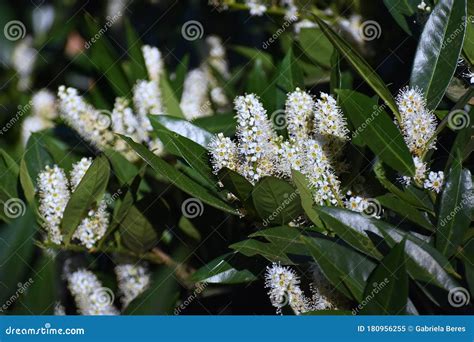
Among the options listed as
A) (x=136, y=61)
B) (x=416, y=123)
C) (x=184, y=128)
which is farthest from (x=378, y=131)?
(x=136, y=61)

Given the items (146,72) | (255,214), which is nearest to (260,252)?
(255,214)

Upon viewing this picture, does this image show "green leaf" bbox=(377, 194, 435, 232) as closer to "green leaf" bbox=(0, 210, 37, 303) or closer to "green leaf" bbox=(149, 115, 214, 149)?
"green leaf" bbox=(149, 115, 214, 149)

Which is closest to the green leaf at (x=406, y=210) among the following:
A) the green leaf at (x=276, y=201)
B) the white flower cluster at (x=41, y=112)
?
the green leaf at (x=276, y=201)

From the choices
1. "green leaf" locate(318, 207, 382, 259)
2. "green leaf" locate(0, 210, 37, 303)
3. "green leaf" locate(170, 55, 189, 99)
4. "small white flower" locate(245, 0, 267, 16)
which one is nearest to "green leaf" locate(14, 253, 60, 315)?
"green leaf" locate(0, 210, 37, 303)

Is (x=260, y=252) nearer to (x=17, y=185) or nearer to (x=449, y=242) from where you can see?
(x=449, y=242)

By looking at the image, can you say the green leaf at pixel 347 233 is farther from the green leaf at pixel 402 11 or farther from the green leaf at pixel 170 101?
the green leaf at pixel 170 101

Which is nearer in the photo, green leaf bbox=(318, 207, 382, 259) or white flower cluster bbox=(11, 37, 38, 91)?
green leaf bbox=(318, 207, 382, 259)
